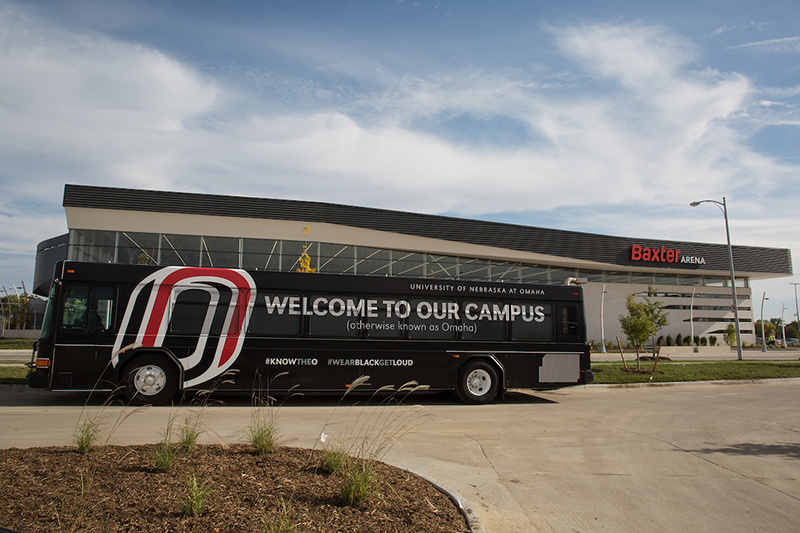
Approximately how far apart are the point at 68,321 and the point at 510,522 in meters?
9.91

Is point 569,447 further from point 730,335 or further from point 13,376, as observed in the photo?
point 730,335

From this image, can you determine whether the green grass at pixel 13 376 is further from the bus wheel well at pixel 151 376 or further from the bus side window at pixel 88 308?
the bus wheel well at pixel 151 376

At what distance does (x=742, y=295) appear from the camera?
5444 cm

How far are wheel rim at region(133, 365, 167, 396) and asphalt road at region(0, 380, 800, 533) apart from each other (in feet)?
1.93

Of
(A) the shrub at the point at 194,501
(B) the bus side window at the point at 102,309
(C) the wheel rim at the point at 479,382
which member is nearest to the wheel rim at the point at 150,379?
(B) the bus side window at the point at 102,309

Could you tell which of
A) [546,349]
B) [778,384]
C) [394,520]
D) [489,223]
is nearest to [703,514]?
[394,520]

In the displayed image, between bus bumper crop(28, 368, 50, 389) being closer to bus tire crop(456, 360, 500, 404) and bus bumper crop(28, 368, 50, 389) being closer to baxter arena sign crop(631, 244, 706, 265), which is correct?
bus tire crop(456, 360, 500, 404)

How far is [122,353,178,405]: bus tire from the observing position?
35.8 feet

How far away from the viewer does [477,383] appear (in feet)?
41.3

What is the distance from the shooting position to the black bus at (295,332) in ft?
35.8

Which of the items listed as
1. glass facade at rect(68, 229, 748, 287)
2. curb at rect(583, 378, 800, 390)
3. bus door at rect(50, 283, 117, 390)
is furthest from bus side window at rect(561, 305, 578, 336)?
glass facade at rect(68, 229, 748, 287)

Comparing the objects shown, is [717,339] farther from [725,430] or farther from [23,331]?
[23,331]

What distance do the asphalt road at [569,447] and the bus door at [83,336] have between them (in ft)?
2.06

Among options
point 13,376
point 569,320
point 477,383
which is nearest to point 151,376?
point 13,376
